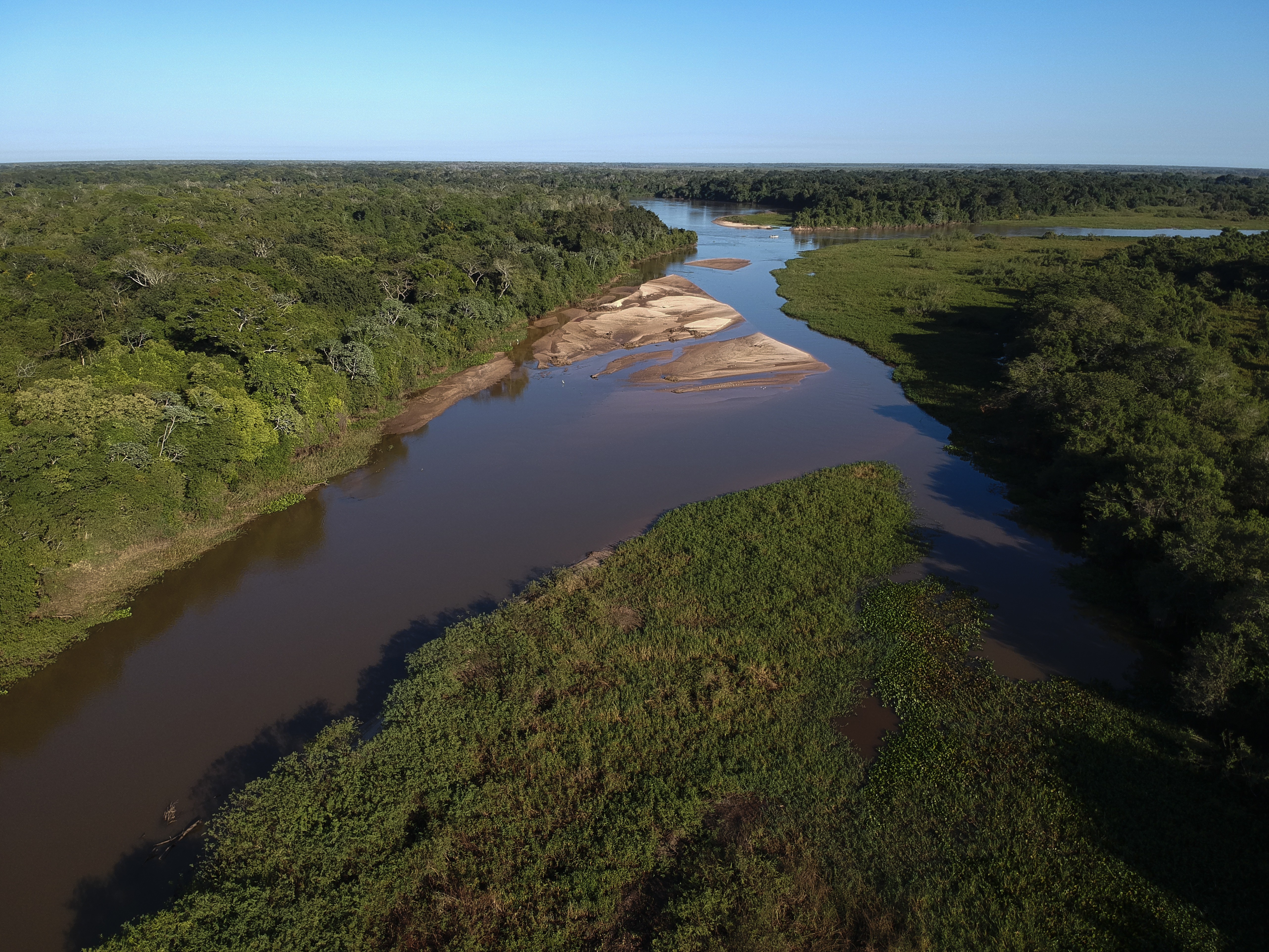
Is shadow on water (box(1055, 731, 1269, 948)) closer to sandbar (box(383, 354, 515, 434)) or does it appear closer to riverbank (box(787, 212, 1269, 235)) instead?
sandbar (box(383, 354, 515, 434))

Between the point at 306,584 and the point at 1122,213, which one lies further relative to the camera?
the point at 1122,213

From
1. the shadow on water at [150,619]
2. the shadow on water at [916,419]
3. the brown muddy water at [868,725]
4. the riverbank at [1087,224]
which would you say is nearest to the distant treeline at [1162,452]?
the shadow on water at [916,419]

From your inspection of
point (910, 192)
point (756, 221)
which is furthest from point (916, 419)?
point (910, 192)

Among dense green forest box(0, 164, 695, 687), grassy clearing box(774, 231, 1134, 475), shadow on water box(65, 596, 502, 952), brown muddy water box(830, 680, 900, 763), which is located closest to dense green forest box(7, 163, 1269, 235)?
grassy clearing box(774, 231, 1134, 475)

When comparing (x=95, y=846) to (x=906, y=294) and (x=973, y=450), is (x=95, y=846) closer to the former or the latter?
(x=973, y=450)

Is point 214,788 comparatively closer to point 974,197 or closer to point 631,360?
point 631,360

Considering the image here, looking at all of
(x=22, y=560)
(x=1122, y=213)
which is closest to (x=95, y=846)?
(x=22, y=560)

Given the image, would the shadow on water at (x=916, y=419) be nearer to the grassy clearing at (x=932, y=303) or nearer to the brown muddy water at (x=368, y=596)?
the brown muddy water at (x=368, y=596)
